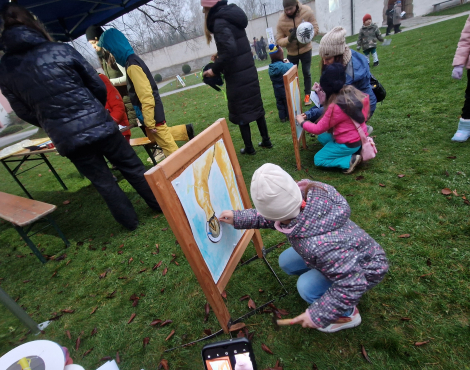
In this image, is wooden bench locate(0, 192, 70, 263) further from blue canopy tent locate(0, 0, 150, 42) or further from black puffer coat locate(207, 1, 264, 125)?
blue canopy tent locate(0, 0, 150, 42)

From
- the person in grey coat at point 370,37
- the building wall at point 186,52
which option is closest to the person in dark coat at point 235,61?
the person in grey coat at point 370,37

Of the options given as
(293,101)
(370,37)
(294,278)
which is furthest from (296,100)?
(370,37)

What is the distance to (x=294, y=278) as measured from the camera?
92.1 inches

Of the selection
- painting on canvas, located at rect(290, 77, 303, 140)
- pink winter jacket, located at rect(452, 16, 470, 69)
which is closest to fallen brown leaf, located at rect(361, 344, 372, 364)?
painting on canvas, located at rect(290, 77, 303, 140)

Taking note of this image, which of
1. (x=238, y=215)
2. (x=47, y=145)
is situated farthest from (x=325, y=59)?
(x=47, y=145)

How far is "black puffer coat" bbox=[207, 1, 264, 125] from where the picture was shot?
11.4 ft

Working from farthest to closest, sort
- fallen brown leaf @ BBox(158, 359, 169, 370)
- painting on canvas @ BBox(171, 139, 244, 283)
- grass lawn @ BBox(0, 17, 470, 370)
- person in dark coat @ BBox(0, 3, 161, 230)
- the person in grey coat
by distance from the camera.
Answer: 1. the person in grey coat
2. person in dark coat @ BBox(0, 3, 161, 230)
3. fallen brown leaf @ BBox(158, 359, 169, 370)
4. grass lawn @ BBox(0, 17, 470, 370)
5. painting on canvas @ BBox(171, 139, 244, 283)

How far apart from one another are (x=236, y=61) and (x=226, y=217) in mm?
2876

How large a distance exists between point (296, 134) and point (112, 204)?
2.63 metres

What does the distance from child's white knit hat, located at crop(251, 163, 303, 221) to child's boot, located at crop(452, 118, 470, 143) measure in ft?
11.3

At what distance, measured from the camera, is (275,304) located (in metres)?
2.14

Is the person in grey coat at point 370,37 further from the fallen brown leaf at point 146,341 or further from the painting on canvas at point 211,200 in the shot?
the fallen brown leaf at point 146,341

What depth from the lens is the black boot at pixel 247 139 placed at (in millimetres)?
4381

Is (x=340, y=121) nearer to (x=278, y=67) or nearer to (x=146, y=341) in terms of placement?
(x=278, y=67)
